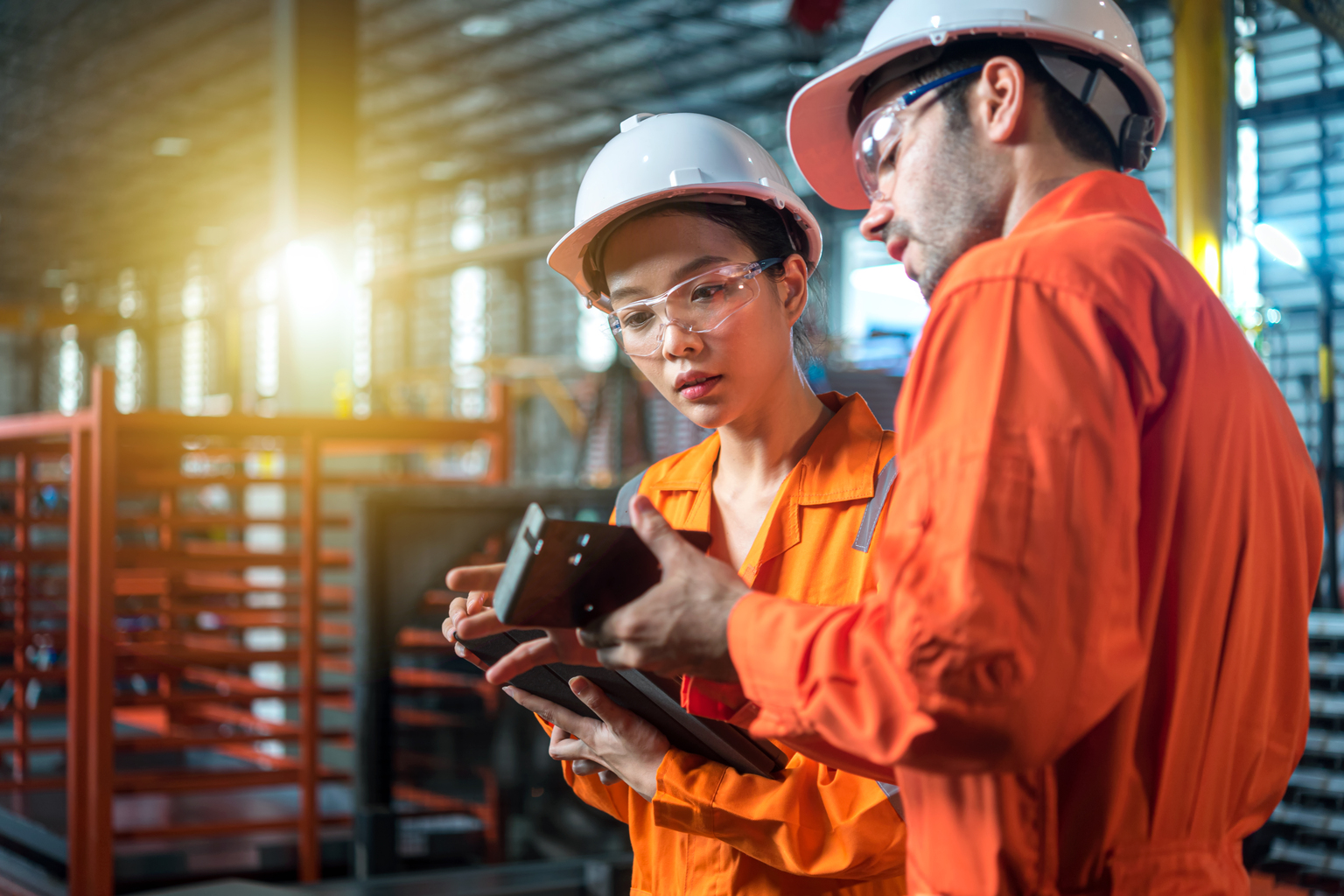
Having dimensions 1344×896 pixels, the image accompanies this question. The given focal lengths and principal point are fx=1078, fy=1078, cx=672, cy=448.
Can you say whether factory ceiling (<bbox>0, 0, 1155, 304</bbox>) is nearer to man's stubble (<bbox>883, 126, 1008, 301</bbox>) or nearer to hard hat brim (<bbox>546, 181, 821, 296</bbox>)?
hard hat brim (<bbox>546, 181, 821, 296</bbox>)

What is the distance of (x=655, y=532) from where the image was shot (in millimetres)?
1112

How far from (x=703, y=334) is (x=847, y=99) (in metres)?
0.43

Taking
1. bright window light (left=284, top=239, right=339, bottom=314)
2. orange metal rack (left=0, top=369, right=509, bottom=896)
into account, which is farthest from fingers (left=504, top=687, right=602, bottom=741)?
bright window light (left=284, top=239, right=339, bottom=314)

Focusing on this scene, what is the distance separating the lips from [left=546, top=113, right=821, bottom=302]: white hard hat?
31 centimetres

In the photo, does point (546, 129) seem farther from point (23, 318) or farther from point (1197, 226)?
point (1197, 226)

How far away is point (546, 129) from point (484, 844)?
1918 centimetres

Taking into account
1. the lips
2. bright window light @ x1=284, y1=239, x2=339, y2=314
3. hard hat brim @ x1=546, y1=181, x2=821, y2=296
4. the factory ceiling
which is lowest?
the lips

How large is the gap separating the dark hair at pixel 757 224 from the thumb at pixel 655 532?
2.79ft

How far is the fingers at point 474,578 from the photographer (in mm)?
1438

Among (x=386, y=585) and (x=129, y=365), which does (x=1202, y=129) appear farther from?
(x=129, y=365)

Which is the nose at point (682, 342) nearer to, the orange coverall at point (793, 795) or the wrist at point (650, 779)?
the orange coverall at point (793, 795)

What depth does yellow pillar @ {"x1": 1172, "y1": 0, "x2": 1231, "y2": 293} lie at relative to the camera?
237 inches

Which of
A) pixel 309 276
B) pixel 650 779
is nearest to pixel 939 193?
pixel 650 779

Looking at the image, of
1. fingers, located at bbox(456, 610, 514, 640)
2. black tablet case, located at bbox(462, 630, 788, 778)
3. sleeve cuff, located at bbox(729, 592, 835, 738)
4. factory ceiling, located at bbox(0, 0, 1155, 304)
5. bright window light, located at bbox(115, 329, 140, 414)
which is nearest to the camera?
sleeve cuff, located at bbox(729, 592, 835, 738)
